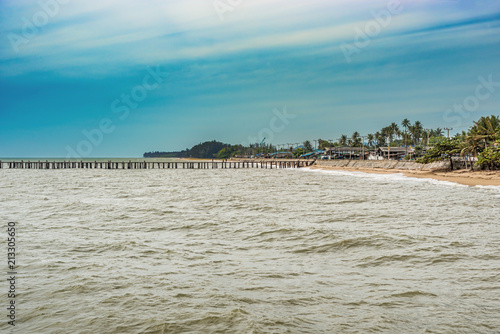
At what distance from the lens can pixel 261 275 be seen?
344 inches

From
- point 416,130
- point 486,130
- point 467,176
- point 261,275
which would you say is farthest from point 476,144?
point 416,130

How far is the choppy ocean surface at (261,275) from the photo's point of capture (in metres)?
6.41

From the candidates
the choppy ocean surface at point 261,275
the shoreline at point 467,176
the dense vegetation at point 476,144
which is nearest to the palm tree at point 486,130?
the dense vegetation at point 476,144

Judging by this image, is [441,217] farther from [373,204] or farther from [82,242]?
[82,242]

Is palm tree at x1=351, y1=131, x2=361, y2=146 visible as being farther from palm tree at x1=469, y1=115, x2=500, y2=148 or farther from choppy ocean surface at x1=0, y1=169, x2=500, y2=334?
choppy ocean surface at x1=0, y1=169, x2=500, y2=334

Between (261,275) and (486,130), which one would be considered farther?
(486,130)

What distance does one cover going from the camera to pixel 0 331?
20.1 ft

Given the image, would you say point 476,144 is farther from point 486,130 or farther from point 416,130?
point 416,130

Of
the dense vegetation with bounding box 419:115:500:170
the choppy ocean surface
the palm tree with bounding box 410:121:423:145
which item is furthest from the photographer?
the palm tree with bounding box 410:121:423:145

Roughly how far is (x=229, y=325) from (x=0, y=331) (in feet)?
11.5

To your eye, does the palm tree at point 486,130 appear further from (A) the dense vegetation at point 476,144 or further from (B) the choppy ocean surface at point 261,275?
(B) the choppy ocean surface at point 261,275

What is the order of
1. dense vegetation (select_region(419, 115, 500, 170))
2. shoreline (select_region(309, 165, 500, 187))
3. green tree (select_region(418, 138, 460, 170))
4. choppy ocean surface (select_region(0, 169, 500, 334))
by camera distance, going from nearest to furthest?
1. choppy ocean surface (select_region(0, 169, 500, 334))
2. shoreline (select_region(309, 165, 500, 187))
3. dense vegetation (select_region(419, 115, 500, 170))
4. green tree (select_region(418, 138, 460, 170))

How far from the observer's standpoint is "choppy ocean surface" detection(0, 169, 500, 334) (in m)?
6.41

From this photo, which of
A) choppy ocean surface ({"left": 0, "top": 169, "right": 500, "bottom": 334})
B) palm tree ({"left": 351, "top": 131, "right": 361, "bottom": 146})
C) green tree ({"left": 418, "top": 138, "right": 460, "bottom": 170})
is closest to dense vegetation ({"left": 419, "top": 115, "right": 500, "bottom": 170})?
green tree ({"left": 418, "top": 138, "right": 460, "bottom": 170})
